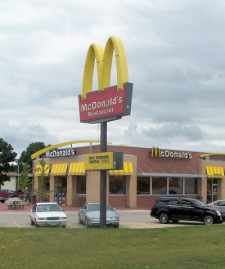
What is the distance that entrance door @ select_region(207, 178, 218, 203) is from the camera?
50281 mm

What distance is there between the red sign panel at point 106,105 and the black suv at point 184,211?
896 cm

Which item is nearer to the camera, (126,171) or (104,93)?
(104,93)

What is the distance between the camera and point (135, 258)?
39.5 ft

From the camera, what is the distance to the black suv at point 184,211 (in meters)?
27.8

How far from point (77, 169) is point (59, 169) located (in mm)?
3763

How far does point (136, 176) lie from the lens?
45000 mm

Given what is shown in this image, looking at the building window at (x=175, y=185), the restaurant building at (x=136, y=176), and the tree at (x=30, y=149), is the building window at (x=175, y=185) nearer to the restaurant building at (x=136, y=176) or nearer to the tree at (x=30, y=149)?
the restaurant building at (x=136, y=176)

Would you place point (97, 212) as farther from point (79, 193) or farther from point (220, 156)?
point (220, 156)

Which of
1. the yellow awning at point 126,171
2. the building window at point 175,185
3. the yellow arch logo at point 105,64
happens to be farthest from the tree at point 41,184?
the yellow arch logo at point 105,64

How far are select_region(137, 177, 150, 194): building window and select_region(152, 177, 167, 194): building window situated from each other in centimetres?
69

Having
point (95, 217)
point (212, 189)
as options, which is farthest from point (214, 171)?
point (95, 217)

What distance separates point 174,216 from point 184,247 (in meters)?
15.4

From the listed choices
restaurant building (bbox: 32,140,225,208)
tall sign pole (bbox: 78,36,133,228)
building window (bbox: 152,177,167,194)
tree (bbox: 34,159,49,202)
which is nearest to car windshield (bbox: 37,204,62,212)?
tall sign pole (bbox: 78,36,133,228)

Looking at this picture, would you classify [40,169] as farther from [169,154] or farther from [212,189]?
[212,189]
